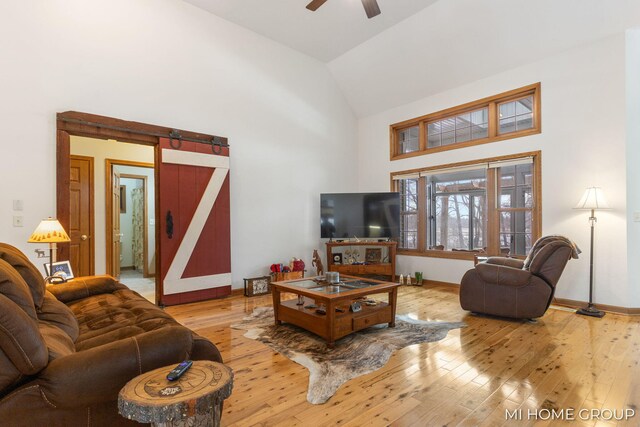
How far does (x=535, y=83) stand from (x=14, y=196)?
6429mm

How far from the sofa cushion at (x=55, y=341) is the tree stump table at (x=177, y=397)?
0.42 meters

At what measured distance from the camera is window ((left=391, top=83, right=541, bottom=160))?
478cm

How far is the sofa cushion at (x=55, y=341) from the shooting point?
139 centimetres

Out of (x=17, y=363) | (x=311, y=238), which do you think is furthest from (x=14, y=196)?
(x=311, y=238)

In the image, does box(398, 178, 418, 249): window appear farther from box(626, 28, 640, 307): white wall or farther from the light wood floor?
box(626, 28, 640, 307): white wall

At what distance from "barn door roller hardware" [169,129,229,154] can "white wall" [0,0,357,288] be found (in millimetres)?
153

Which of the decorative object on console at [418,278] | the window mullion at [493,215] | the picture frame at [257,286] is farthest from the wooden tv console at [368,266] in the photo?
the window mullion at [493,215]

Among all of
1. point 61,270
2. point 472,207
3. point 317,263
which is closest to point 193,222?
point 61,270

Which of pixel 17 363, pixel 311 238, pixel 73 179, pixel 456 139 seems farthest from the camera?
pixel 311 238

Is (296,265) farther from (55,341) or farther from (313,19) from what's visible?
(55,341)

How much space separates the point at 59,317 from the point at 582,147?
551cm

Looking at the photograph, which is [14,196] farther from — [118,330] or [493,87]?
[493,87]

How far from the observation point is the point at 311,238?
6.00 meters

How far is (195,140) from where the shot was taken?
4.58 m
